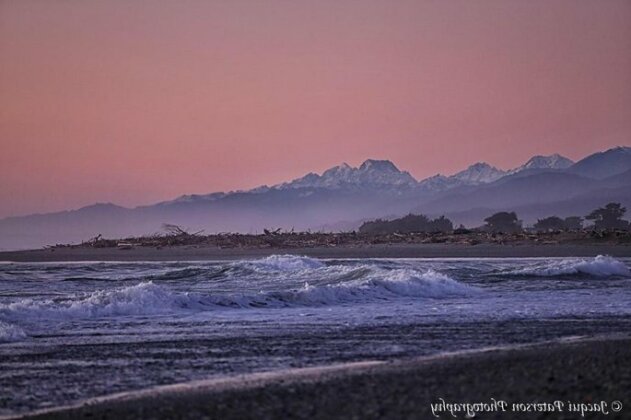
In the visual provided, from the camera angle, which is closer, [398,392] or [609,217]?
[398,392]

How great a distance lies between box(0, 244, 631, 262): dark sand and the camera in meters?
40.9

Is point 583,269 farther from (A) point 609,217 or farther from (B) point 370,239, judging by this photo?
(A) point 609,217

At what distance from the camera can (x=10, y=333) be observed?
43.6 feet

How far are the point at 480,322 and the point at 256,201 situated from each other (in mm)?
171699

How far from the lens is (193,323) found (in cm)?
1502

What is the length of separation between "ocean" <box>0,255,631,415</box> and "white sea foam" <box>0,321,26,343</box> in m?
0.03

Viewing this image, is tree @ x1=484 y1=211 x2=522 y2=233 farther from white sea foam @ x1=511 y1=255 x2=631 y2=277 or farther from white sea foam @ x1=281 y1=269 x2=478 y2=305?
white sea foam @ x1=281 y1=269 x2=478 y2=305

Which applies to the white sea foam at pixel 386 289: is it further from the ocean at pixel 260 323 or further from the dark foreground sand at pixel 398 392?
the dark foreground sand at pixel 398 392

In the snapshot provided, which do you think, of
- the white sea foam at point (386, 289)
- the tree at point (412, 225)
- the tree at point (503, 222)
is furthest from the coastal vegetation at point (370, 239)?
the white sea foam at point (386, 289)

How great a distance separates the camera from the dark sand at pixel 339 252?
134ft

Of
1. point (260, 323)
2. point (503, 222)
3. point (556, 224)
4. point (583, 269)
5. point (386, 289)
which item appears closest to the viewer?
point (260, 323)

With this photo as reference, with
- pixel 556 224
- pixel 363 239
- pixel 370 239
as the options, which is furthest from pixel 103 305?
pixel 556 224

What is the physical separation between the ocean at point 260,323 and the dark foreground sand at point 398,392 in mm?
729

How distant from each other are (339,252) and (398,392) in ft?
117
